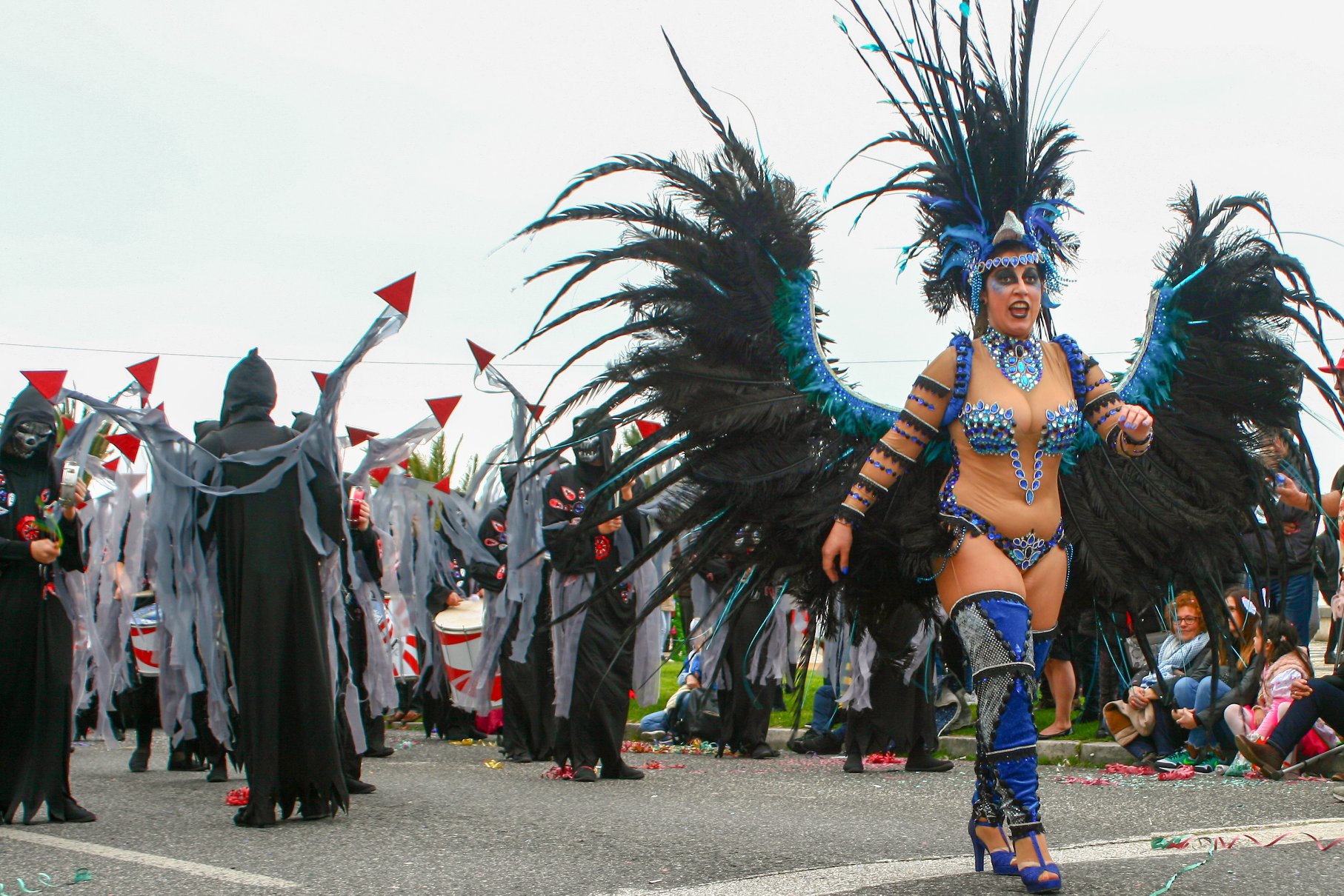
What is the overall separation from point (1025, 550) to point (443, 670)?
357 inches

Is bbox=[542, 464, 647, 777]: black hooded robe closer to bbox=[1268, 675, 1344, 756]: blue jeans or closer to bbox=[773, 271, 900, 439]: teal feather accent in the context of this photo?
bbox=[773, 271, 900, 439]: teal feather accent

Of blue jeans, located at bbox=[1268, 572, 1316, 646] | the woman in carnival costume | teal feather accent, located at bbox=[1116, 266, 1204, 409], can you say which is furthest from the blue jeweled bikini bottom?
blue jeans, located at bbox=[1268, 572, 1316, 646]

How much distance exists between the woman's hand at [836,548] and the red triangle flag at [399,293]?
231cm

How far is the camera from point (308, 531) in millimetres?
6777

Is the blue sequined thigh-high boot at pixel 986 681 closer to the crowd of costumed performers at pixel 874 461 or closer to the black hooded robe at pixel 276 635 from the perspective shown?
the crowd of costumed performers at pixel 874 461

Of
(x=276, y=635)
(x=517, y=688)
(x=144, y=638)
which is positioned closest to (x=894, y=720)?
(x=517, y=688)

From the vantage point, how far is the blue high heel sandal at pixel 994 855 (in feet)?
15.3

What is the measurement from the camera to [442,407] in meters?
7.36

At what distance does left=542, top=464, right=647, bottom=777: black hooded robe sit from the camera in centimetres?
896

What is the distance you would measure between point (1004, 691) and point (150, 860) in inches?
130

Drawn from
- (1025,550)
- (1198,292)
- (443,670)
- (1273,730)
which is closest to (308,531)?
(1025,550)

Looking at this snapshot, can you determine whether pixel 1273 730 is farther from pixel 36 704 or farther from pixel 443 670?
pixel 443 670

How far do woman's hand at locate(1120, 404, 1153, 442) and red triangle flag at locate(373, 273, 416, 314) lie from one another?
2.99 meters

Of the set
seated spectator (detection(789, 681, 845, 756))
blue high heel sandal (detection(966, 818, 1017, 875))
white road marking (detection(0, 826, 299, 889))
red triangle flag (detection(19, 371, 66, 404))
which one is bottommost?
white road marking (detection(0, 826, 299, 889))
